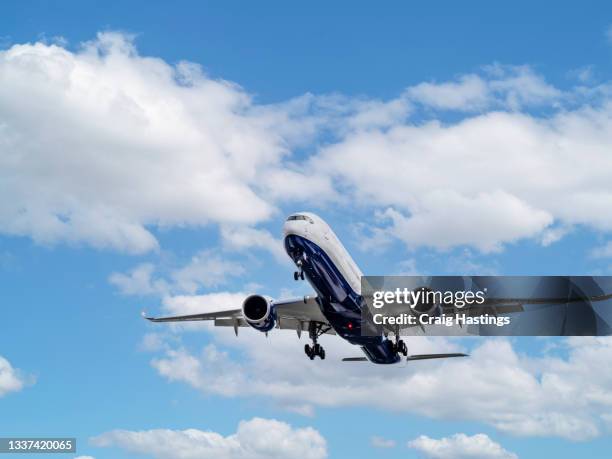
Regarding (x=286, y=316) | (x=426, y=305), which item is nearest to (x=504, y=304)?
(x=426, y=305)

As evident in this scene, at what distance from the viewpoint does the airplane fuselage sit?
40.2 metres

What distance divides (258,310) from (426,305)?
32.6 ft

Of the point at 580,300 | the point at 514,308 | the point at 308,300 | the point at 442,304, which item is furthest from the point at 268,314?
the point at 580,300

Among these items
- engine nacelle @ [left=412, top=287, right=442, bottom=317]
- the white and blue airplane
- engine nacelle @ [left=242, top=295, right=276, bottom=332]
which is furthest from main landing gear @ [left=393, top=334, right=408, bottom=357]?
engine nacelle @ [left=242, top=295, right=276, bottom=332]

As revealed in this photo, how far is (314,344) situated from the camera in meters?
51.0

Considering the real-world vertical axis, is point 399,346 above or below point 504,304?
below

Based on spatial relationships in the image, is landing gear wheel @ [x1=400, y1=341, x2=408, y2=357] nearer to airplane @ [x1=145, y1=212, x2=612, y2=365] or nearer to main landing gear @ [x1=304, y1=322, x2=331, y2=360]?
airplane @ [x1=145, y1=212, x2=612, y2=365]

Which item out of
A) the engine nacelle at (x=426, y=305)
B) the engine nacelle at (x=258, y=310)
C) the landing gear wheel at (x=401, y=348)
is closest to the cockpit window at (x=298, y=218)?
the engine nacelle at (x=258, y=310)

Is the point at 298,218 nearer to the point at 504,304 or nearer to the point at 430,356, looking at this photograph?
the point at 504,304

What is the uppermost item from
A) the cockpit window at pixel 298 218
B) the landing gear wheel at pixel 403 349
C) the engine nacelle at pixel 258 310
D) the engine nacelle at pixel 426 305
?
the cockpit window at pixel 298 218

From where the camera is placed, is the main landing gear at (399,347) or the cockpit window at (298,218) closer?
the cockpit window at (298,218)

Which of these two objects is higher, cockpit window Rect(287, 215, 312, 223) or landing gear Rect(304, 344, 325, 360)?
cockpit window Rect(287, 215, 312, 223)

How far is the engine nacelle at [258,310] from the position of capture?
45875 mm

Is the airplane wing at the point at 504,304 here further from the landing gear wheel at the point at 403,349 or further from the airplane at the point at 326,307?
the landing gear wheel at the point at 403,349
